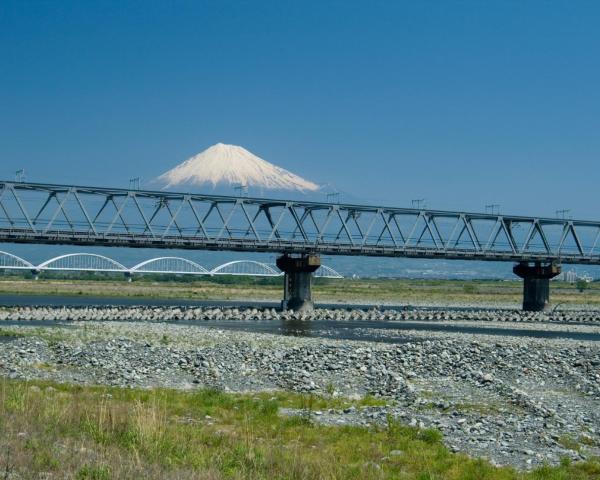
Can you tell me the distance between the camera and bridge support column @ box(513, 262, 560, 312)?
339ft

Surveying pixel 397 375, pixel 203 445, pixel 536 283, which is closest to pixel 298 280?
pixel 536 283

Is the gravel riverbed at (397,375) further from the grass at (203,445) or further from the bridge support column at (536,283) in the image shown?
the bridge support column at (536,283)

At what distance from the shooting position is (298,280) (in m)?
86.4

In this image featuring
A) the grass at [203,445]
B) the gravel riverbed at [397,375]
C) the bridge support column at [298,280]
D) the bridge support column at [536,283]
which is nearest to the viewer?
the grass at [203,445]

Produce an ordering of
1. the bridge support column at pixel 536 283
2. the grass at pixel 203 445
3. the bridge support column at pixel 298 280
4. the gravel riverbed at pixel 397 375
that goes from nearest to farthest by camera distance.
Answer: the grass at pixel 203 445, the gravel riverbed at pixel 397 375, the bridge support column at pixel 298 280, the bridge support column at pixel 536 283

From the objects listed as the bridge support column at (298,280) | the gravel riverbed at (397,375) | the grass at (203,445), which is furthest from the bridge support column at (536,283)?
the grass at (203,445)

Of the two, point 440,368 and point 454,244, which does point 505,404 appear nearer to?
point 440,368

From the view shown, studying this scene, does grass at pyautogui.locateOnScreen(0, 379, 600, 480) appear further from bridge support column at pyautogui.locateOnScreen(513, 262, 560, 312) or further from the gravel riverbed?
bridge support column at pyautogui.locateOnScreen(513, 262, 560, 312)

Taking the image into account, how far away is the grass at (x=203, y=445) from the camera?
14.0 m

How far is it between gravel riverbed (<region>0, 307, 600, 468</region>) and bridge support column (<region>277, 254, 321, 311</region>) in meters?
35.2

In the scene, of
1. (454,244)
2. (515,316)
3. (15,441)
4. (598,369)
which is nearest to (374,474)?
(15,441)

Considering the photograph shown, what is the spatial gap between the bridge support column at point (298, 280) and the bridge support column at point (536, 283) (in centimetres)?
3280

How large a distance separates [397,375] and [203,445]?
48.2 feet

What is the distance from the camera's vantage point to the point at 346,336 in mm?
56375
